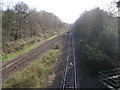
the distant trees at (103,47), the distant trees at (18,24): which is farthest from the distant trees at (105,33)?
the distant trees at (18,24)

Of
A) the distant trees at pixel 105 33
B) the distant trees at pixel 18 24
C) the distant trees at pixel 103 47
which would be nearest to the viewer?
the distant trees at pixel 103 47

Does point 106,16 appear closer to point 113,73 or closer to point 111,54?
point 111,54

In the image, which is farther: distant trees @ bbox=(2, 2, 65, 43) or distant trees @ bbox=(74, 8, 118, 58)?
distant trees @ bbox=(2, 2, 65, 43)

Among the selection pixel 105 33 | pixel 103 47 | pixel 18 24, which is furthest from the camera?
pixel 18 24

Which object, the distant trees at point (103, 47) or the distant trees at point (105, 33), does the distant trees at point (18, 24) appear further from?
the distant trees at point (103, 47)

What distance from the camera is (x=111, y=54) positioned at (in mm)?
18734

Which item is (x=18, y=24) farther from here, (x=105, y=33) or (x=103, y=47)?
(x=103, y=47)

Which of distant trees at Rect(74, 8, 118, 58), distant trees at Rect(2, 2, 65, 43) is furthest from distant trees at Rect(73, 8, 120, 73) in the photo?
distant trees at Rect(2, 2, 65, 43)

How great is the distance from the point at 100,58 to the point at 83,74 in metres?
2.17

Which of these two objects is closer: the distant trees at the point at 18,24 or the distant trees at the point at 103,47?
the distant trees at the point at 103,47

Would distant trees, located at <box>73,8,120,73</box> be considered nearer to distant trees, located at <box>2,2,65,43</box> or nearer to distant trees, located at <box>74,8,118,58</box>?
distant trees, located at <box>74,8,118,58</box>

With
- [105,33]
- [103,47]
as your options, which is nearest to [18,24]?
[105,33]

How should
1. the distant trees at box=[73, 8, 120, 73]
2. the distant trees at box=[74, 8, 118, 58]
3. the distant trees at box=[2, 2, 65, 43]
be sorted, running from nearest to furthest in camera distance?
the distant trees at box=[73, 8, 120, 73]
the distant trees at box=[74, 8, 118, 58]
the distant trees at box=[2, 2, 65, 43]

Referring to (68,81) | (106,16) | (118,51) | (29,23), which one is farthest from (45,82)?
(29,23)
